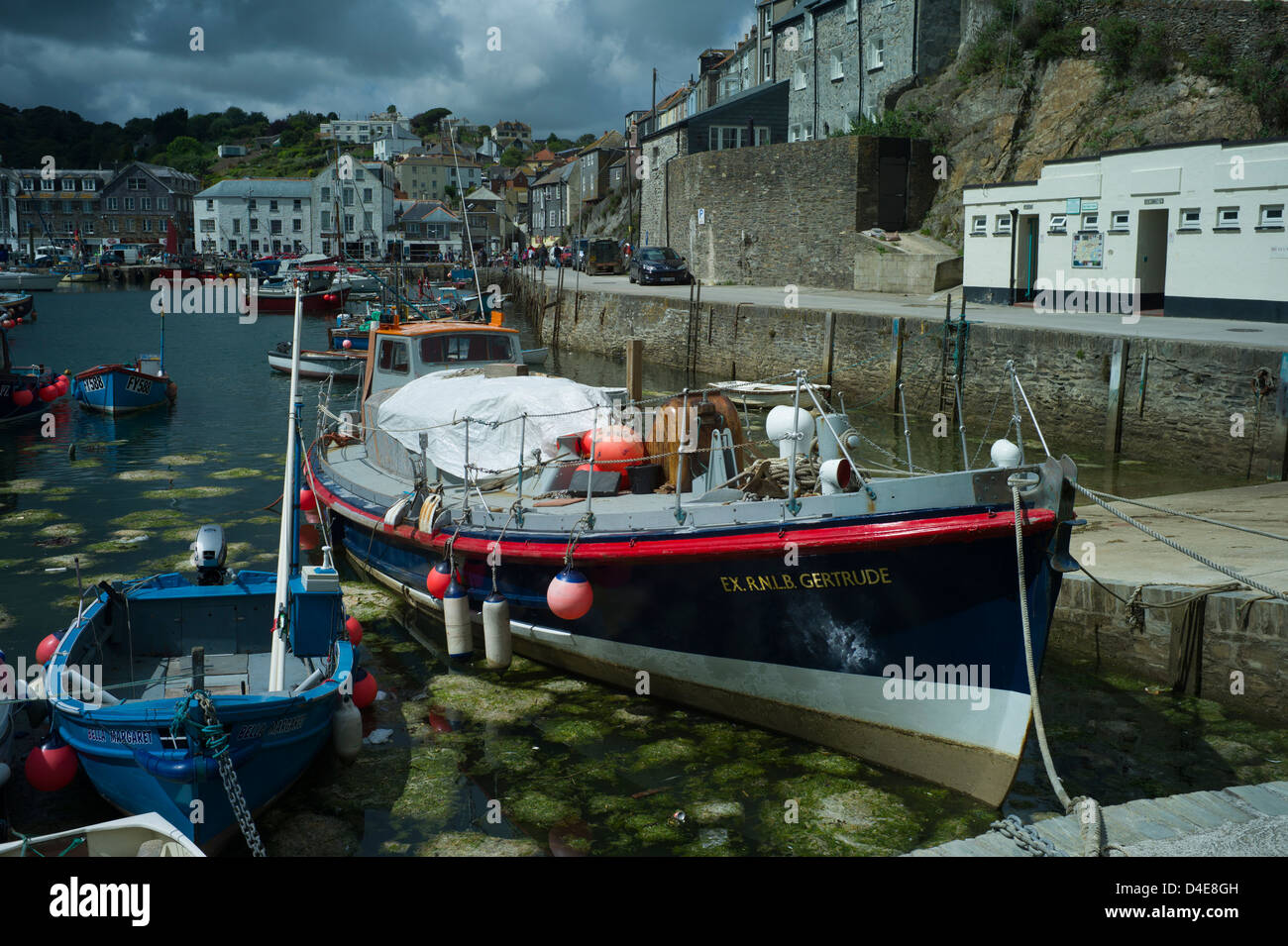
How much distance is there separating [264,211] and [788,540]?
4057 inches

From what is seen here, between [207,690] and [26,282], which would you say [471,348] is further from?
[26,282]

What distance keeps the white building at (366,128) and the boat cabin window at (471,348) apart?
149 meters

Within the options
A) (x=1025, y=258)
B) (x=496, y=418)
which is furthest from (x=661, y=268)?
(x=496, y=418)

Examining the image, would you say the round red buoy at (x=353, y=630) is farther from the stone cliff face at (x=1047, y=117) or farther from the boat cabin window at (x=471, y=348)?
the stone cliff face at (x=1047, y=117)

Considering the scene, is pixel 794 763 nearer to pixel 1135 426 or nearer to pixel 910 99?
pixel 1135 426

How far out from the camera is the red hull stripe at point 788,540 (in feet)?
22.7

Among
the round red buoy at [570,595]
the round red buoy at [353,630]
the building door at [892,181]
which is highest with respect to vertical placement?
the building door at [892,181]

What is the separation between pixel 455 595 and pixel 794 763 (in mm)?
3338

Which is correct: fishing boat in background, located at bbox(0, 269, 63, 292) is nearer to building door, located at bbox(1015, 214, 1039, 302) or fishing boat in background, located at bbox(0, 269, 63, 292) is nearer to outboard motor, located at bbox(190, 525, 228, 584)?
building door, located at bbox(1015, 214, 1039, 302)

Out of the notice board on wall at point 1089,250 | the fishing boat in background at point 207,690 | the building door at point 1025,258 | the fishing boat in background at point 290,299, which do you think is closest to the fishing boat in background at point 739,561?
the fishing boat in background at point 207,690

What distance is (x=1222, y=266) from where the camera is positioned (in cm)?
2003

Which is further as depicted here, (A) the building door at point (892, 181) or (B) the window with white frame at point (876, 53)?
(B) the window with white frame at point (876, 53)

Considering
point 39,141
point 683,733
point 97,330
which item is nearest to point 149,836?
point 683,733

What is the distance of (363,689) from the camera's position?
8.50 meters
